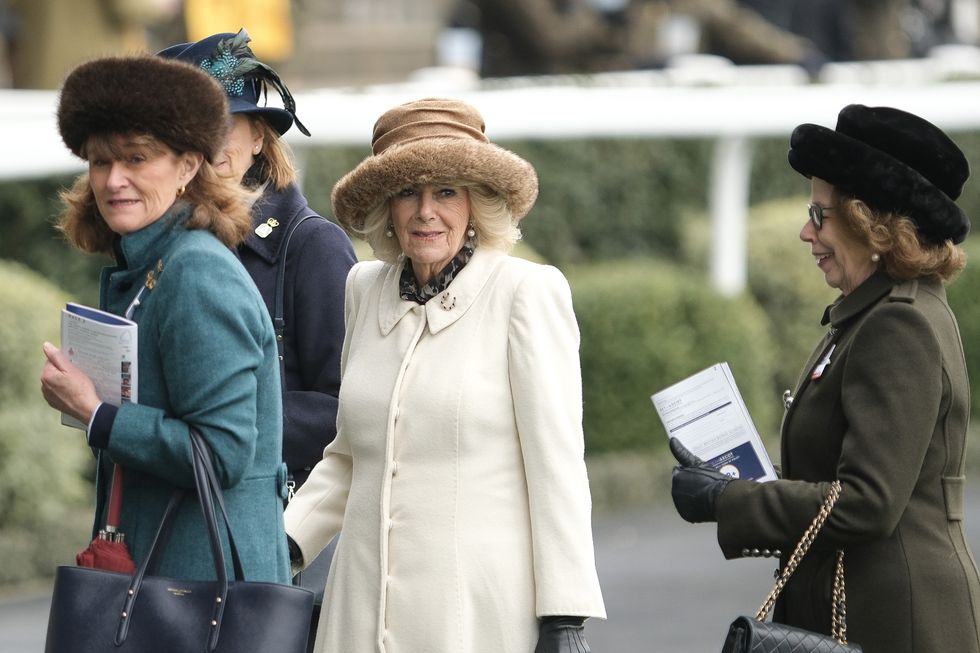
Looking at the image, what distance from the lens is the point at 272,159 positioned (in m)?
4.33

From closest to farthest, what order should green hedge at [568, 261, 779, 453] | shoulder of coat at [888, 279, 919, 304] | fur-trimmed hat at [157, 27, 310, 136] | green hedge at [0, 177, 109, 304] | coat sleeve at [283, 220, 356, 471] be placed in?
shoulder of coat at [888, 279, 919, 304]
coat sleeve at [283, 220, 356, 471]
fur-trimmed hat at [157, 27, 310, 136]
green hedge at [0, 177, 109, 304]
green hedge at [568, 261, 779, 453]

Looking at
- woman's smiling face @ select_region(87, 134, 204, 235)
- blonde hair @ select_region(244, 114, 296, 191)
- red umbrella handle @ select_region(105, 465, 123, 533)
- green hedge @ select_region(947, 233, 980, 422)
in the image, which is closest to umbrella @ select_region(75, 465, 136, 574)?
red umbrella handle @ select_region(105, 465, 123, 533)

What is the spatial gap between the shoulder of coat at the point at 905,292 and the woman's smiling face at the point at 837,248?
10 cm

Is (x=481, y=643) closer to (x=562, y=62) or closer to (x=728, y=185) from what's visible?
(x=728, y=185)

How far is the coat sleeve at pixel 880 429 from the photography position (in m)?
3.48

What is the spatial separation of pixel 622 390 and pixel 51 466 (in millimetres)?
3749

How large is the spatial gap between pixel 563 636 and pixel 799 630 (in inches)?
18.3

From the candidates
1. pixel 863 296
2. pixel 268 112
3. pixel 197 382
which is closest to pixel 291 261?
pixel 268 112

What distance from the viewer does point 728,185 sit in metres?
11.8

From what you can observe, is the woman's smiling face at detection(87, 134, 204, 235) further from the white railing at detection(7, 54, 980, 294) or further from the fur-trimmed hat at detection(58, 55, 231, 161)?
the white railing at detection(7, 54, 980, 294)

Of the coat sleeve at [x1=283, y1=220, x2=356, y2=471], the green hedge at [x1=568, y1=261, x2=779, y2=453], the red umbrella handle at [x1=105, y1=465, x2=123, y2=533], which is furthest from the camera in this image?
the green hedge at [x1=568, y1=261, x2=779, y2=453]

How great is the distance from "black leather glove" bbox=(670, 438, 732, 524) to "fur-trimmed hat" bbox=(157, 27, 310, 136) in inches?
49.9

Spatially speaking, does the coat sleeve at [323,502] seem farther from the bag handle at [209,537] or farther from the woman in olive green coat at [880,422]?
the woman in olive green coat at [880,422]

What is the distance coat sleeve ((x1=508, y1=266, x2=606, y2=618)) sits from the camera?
3482 mm
